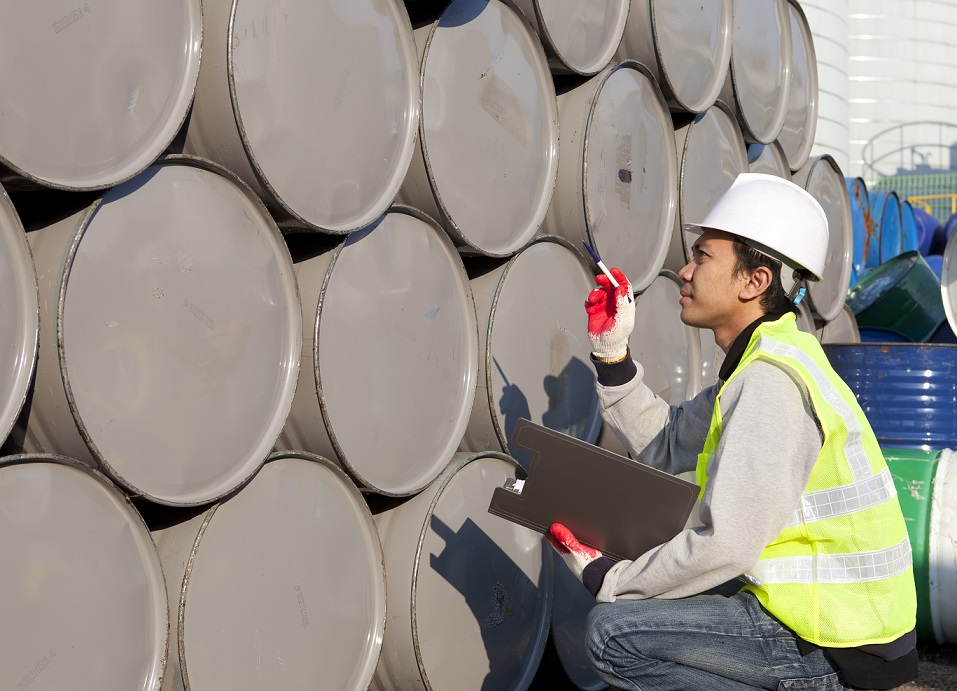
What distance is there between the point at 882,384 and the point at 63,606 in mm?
3333

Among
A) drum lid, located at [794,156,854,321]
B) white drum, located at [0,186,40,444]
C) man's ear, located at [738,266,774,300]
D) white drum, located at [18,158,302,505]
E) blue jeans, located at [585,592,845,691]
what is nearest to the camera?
white drum, located at [0,186,40,444]

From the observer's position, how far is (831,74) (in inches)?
626

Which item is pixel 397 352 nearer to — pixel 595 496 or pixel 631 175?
pixel 595 496

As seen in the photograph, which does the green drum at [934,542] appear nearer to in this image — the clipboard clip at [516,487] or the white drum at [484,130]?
the white drum at [484,130]

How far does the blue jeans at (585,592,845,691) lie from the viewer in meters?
1.89

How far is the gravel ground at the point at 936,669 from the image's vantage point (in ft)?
10.2

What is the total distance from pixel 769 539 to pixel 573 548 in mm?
369

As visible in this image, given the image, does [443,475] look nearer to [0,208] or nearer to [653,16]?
[0,208]

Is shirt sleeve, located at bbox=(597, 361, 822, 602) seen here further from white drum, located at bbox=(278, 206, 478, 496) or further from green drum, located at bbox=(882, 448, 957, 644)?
green drum, located at bbox=(882, 448, 957, 644)

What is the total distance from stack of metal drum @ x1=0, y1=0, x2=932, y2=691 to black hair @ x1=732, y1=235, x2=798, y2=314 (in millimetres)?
674

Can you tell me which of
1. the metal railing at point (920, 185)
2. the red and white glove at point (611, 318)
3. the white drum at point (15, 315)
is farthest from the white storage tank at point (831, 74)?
the white drum at point (15, 315)

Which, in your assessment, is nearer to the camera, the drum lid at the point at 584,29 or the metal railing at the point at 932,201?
the drum lid at the point at 584,29

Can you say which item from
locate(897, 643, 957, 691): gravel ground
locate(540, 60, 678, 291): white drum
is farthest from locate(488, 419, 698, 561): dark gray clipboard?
locate(897, 643, 957, 691): gravel ground

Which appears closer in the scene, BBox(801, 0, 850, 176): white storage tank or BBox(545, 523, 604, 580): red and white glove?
BBox(545, 523, 604, 580): red and white glove
